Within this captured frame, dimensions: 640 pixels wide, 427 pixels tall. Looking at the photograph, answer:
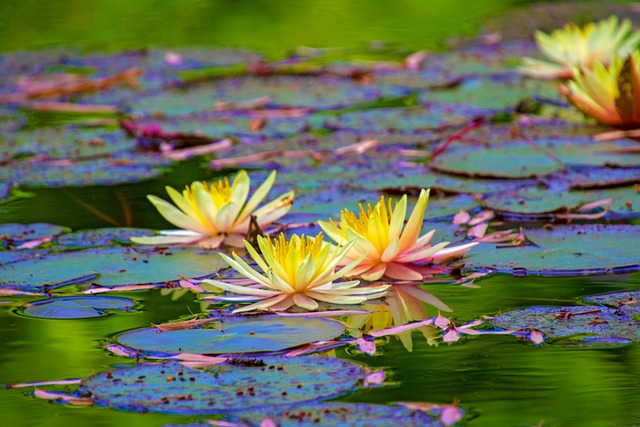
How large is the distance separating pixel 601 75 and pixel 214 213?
1.69 m

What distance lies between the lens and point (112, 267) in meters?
2.48

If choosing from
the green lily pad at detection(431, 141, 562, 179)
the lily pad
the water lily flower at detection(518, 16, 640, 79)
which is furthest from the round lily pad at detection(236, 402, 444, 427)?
the water lily flower at detection(518, 16, 640, 79)

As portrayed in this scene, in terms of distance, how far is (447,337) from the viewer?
196 cm

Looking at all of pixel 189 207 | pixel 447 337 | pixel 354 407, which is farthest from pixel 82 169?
pixel 354 407

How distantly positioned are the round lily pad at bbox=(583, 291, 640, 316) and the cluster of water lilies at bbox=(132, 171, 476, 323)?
336 millimetres

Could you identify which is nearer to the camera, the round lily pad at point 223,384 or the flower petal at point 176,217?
the round lily pad at point 223,384

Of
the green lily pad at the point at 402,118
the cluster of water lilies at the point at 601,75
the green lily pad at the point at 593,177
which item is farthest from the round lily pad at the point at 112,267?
the cluster of water lilies at the point at 601,75

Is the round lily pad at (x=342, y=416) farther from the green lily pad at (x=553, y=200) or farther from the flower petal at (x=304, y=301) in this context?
the green lily pad at (x=553, y=200)

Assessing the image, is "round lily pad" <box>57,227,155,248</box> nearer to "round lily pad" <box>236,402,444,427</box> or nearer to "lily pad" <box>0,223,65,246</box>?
"lily pad" <box>0,223,65,246</box>

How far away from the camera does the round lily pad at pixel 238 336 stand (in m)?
1.90

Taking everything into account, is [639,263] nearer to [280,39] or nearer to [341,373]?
[341,373]

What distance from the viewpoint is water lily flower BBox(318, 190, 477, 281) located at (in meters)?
2.27

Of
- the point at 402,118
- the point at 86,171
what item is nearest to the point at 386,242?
the point at 86,171

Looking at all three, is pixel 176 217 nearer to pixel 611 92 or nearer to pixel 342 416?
pixel 342 416
